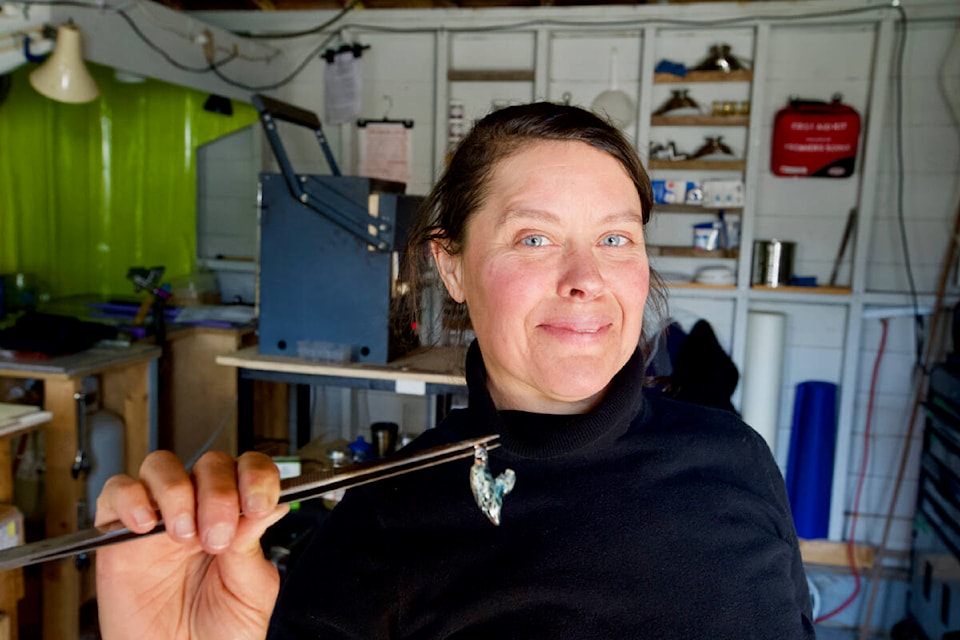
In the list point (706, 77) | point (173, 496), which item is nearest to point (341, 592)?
point (173, 496)

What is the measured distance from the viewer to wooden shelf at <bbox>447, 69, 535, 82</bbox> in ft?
12.4

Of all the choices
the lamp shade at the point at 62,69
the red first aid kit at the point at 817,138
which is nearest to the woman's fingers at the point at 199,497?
the lamp shade at the point at 62,69

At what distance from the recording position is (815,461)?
352cm

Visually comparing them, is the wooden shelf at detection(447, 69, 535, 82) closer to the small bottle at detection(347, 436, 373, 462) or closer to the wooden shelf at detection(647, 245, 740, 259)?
the wooden shelf at detection(647, 245, 740, 259)

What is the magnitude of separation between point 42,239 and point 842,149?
12.7ft

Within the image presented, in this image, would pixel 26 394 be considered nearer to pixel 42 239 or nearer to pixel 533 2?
pixel 42 239

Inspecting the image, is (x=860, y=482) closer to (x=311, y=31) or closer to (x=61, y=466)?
(x=61, y=466)

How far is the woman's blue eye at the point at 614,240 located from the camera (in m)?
0.94

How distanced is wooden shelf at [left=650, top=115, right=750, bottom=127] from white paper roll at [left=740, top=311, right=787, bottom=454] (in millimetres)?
929

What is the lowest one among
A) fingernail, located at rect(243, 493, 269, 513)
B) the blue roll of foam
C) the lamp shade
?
the blue roll of foam

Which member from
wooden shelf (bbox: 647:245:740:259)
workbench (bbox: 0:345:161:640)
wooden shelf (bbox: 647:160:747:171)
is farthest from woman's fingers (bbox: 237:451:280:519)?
wooden shelf (bbox: 647:160:747:171)

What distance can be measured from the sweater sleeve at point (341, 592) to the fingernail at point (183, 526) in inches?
9.1

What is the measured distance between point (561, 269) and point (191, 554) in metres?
0.53

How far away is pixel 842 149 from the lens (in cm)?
346
